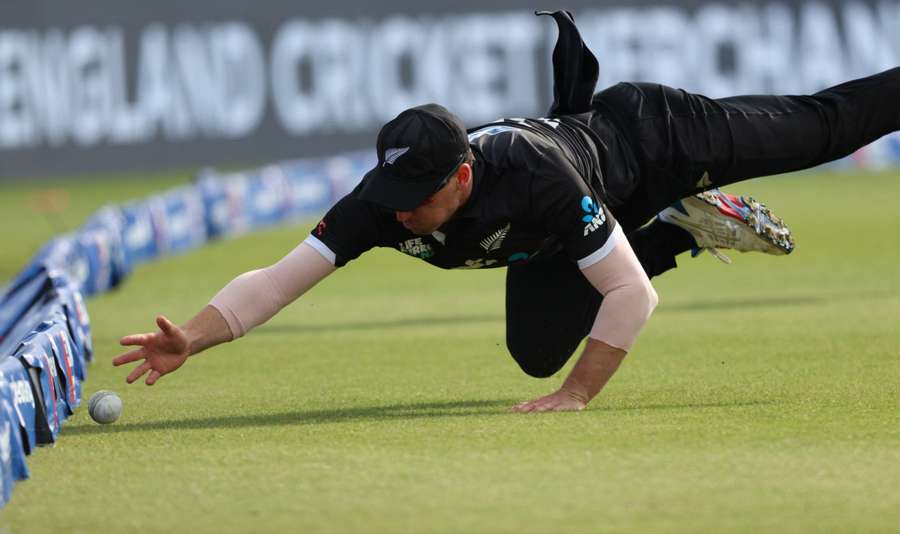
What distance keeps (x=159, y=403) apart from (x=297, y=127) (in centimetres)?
1933

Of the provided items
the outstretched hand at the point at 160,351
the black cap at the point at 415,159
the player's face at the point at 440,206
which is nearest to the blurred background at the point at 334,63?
the outstretched hand at the point at 160,351

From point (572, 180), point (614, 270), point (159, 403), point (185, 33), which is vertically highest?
point (572, 180)

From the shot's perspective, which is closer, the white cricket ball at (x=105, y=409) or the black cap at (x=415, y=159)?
the black cap at (x=415, y=159)

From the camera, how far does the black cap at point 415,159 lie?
5855 millimetres

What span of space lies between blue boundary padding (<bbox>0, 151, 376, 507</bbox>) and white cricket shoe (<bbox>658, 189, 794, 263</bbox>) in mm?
2868

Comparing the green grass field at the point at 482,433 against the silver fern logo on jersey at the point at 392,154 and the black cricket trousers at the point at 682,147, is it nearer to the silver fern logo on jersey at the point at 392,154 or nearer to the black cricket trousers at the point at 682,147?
the black cricket trousers at the point at 682,147

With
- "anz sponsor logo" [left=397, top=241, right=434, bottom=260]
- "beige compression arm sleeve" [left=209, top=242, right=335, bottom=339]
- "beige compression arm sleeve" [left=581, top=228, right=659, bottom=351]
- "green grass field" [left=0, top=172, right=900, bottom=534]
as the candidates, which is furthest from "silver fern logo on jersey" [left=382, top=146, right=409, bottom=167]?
"green grass field" [left=0, top=172, right=900, bottom=534]

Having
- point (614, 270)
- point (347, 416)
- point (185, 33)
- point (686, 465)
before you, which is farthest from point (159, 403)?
point (185, 33)

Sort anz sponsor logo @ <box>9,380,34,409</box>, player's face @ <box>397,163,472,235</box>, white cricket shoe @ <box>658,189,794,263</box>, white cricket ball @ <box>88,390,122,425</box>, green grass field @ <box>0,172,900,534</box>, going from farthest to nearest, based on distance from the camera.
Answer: white cricket shoe @ <box>658,189,794,263</box> → white cricket ball @ <box>88,390,122,425</box> → player's face @ <box>397,163,472,235</box> → anz sponsor logo @ <box>9,380,34,409</box> → green grass field @ <box>0,172,900,534</box>

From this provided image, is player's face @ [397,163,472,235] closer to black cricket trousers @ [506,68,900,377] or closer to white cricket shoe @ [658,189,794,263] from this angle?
black cricket trousers @ [506,68,900,377]

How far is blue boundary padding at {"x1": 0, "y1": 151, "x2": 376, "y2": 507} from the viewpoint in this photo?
5973mm

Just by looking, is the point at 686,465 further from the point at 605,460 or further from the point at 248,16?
the point at 248,16

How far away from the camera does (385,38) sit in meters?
26.5

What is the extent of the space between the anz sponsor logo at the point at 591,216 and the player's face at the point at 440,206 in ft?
1.41
